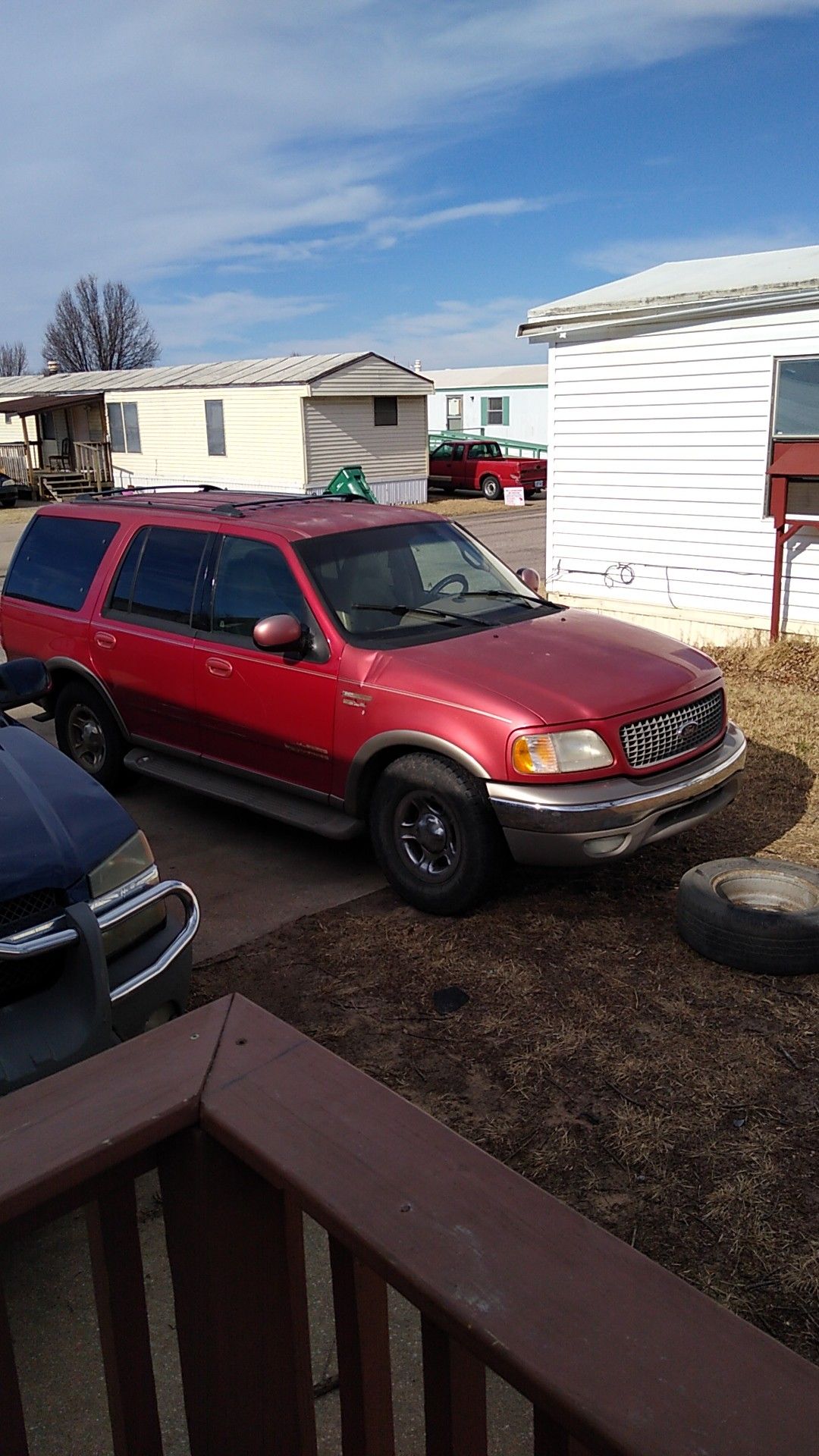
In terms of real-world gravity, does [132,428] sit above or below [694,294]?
below

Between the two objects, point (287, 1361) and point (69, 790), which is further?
point (69, 790)

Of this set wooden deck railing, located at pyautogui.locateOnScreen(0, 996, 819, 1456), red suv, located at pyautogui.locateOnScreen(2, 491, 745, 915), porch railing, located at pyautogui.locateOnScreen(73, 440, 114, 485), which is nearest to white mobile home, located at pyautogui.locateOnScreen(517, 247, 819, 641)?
red suv, located at pyautogui.locateOnScreen(2, 491, 745, 915)

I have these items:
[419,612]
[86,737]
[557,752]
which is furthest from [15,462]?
[557,752]

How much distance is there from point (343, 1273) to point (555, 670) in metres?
3.97

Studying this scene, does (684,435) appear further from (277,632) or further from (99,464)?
(99,464)

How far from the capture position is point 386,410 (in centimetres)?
2689

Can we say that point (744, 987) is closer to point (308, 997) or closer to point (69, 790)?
point (308, 997)

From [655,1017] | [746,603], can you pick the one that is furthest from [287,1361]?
[746,603]

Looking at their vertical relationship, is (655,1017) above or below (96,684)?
below

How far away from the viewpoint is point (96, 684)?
6.62m

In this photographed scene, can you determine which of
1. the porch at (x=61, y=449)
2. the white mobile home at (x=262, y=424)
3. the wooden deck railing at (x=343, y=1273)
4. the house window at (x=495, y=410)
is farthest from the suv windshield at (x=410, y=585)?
the house window at (x=495, y=410)

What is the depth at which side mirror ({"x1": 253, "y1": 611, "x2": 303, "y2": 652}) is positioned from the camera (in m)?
5.25

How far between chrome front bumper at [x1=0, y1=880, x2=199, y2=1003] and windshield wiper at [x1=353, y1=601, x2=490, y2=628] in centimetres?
234

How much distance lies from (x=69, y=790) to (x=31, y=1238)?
4.40 ft
